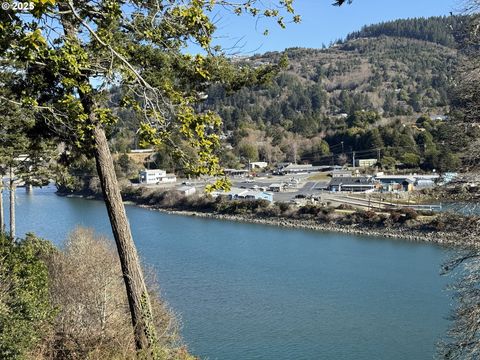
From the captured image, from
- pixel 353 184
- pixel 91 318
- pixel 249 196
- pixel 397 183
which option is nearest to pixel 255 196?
pixel 249 196

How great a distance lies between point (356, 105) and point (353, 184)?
32.7 metres

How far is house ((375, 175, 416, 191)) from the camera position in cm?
2707

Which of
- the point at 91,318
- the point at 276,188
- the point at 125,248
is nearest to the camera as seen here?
the point at 125,248

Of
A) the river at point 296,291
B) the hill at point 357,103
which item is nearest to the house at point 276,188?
the hill at point 357,103

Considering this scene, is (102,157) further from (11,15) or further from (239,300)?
(239,300)

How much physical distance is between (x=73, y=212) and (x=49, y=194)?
11116 mm

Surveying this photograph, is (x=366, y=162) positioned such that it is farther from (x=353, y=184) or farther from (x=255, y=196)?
(x=255, y=196)

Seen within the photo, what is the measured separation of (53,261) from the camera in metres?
7.20

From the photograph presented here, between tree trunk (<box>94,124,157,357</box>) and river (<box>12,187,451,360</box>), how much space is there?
4.63 meters

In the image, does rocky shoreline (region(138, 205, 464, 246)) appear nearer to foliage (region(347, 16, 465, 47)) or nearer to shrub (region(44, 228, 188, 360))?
shrub (region(44, 228, 188, 360))

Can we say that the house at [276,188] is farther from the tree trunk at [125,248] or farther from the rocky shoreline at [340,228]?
the tree trunk at [125,248]

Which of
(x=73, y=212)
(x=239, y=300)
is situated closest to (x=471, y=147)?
(x=239, y=300)

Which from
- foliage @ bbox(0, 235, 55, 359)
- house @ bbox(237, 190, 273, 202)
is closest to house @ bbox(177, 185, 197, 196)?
house @ bbox(237, 190, 273, 202)

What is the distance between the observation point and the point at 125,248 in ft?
10.7
